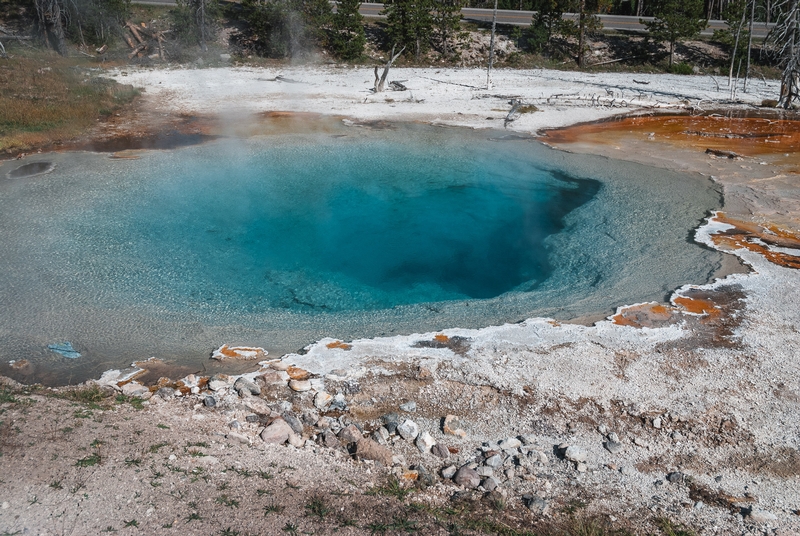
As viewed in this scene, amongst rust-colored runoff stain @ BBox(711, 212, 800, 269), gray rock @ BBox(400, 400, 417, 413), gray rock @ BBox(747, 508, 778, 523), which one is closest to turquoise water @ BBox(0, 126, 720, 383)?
rust-colored runoff stain @ BBox(711, 212, 800, 269)

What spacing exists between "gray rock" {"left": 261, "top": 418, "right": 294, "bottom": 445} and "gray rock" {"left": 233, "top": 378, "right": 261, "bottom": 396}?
45 cm

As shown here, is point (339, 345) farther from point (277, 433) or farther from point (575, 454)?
point (575, 454)

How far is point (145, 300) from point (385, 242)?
3.51 metres

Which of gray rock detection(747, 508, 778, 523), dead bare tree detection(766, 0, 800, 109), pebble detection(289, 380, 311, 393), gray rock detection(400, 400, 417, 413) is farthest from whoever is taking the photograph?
dead bare tree detection(766, 0, 800, 109)

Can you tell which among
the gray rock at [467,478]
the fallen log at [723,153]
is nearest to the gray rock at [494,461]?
the gray rock at [467,478]

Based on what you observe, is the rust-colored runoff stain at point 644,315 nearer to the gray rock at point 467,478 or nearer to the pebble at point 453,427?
the pebble at point 453,427

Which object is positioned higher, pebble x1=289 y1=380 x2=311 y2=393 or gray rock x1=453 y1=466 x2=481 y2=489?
pebble x1=289 y1=380 x2=311 y2=393

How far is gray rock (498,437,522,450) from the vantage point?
4746 millimetres

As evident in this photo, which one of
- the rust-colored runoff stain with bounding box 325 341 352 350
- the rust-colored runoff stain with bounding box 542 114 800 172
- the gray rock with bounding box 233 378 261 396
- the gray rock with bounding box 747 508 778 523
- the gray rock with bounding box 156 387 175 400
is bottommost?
the gray rock with bounding box 747 508 778 523

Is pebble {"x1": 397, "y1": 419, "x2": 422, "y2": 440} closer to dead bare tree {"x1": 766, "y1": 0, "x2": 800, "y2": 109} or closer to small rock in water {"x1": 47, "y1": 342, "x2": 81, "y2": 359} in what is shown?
small rock in water {"x1": 47, "y1": 342, "x2": 81, "y2": 359}

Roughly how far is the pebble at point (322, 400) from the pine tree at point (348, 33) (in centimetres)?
1682

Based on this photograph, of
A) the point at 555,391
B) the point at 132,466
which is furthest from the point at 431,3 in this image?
the point at 132,466

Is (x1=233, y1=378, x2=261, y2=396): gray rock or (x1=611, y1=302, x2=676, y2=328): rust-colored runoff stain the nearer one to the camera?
(x1=233, y1=378, x2=261, y2=396): gray rock

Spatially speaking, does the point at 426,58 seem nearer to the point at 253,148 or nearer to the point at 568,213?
the point at 253,148
